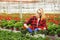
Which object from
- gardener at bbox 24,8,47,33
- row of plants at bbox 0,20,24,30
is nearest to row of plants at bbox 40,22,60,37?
gardener at bbox 24,8,47,33

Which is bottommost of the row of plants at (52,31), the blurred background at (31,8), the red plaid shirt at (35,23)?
the blurred background at (31,8)

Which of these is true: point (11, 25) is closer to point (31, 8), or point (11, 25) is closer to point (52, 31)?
point (52, 31)

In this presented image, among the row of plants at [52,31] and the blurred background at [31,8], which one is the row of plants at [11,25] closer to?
the row of plants at [52,31]

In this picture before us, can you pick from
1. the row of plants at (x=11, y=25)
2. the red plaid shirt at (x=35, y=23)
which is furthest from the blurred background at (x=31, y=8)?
the red plaid shirt at (x=35, y=23)

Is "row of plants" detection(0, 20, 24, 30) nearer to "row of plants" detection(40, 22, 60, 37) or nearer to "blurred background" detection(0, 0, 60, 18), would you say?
"row of plants" detection(40, 22, 60, 37)

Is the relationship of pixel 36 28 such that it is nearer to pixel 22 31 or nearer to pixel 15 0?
pixel 22 31

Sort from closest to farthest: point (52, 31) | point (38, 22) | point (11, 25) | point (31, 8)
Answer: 1. point (38, 22)
2. point (52, 31)
3. point (11, 25)
4. point (31, 8)

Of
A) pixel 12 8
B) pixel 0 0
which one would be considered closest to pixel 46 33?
pixel 12 8

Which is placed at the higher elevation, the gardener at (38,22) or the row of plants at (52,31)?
the gardener at (38,22)

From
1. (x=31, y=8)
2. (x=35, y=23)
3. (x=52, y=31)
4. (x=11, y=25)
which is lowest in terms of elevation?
(x=31, y=8)

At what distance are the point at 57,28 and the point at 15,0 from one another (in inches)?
570

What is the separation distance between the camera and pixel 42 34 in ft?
30.0

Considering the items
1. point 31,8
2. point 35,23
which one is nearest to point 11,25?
point 35,23

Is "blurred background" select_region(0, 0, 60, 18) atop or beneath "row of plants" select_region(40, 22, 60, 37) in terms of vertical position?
beneath
